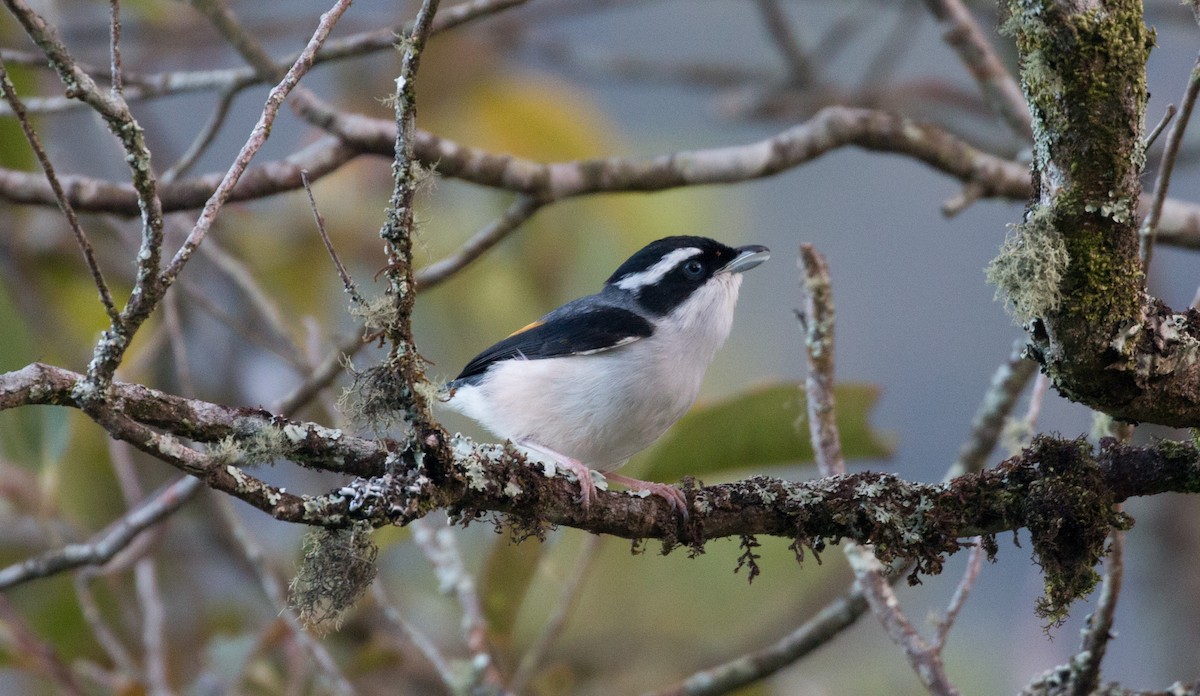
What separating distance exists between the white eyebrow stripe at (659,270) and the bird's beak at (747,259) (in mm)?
120

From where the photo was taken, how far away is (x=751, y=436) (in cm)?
378

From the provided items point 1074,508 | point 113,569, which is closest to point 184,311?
point 113,569

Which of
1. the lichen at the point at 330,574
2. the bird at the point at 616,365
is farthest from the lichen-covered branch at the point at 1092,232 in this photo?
the bird at the point at 616,365

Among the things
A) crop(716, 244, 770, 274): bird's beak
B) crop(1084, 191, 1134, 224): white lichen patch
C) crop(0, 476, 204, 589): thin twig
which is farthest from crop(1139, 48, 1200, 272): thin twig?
crop(0, 476, 204, 589): thin twig

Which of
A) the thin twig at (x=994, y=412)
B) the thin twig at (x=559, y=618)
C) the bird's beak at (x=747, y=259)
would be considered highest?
the bird's beak at (x=747, y=259)

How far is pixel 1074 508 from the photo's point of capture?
217 centimetres

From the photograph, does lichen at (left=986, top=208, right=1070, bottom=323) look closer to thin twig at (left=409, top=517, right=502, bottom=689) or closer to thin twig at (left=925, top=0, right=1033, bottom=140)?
thin twig at (left=409, top=517, right=502, bottom=689)

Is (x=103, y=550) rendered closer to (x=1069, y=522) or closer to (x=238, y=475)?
(x=238, y=475)

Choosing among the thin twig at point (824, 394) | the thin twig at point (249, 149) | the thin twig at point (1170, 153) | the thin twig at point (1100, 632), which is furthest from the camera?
the thin twig at point (824, 394)

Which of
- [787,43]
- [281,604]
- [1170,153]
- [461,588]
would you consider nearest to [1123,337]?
[1170,153]

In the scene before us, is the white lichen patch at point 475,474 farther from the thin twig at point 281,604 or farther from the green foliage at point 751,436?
the green foliage at point 751,436

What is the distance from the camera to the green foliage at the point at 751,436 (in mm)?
3693

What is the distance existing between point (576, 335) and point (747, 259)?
685 mm

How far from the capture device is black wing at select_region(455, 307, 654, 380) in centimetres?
360
